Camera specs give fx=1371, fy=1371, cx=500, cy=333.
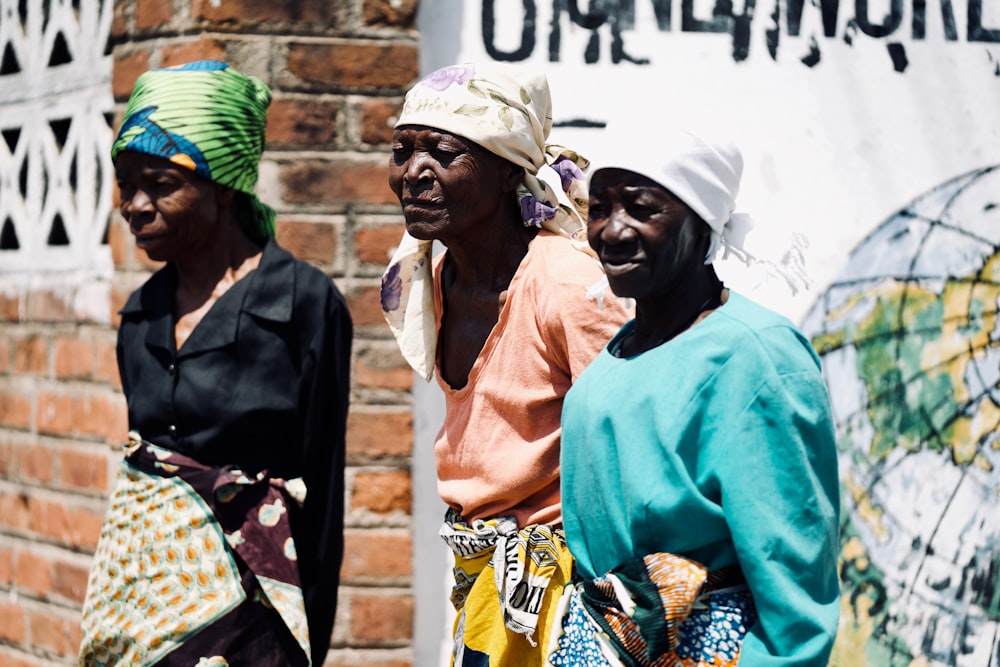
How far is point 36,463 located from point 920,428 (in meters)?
3.02

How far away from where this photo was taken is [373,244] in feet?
13.1

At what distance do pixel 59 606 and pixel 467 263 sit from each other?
8.56 feet

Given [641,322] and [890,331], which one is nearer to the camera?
[641,322]

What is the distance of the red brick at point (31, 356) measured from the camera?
4887mm

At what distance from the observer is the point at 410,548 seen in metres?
3.99

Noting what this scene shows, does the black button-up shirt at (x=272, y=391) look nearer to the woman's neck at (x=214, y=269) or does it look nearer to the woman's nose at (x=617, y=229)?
the woman's neck at (x=214, y=269)

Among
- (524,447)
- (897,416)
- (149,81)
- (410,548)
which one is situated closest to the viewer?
(524,447)

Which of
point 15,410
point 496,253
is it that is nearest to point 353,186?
point 496,253

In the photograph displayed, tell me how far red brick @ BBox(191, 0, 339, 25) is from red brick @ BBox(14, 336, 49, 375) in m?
1.55

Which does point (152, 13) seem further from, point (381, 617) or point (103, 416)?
point (381, 617)

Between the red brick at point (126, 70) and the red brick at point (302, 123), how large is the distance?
47cm

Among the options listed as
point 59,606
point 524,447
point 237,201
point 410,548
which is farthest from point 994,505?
point 59,606

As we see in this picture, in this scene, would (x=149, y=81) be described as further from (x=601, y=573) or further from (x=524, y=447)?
(x=601, y=573)

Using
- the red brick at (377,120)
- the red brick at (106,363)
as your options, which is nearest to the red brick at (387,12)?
the red brick at (377,120)
